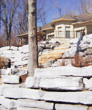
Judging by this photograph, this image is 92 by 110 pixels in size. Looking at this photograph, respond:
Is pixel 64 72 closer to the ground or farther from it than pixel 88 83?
farther from it

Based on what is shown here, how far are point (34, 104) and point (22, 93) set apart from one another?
0.39 metres

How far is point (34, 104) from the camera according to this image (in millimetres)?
3344

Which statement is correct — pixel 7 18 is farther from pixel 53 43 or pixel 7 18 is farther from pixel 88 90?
pixel 88 90

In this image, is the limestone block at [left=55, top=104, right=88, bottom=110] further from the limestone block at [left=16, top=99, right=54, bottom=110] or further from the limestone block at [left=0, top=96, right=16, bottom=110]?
the limestone block at [left=0, top=96, right=16, bottom=110]

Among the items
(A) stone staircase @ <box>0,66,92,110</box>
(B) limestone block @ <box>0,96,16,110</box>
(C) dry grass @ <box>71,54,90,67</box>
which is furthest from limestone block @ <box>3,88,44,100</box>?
(C) dry grass @ <box>71,54,90,67</box>

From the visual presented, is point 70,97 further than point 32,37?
No

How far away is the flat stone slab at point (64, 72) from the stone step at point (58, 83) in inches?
7.5

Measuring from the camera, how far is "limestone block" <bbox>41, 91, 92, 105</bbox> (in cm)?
299

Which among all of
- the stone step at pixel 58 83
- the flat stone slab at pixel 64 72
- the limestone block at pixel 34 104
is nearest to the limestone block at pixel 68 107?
the limestone block at pixel 34 104

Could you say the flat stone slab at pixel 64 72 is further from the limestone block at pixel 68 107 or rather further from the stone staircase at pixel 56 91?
the limestone block at pixel 68 107

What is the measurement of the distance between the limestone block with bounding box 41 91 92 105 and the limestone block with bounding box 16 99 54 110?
0.38ft

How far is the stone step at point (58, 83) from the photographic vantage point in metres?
3.10

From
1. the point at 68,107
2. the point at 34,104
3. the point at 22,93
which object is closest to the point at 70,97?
the point at 68,107

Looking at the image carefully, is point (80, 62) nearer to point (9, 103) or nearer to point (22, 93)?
point (22, 93)
